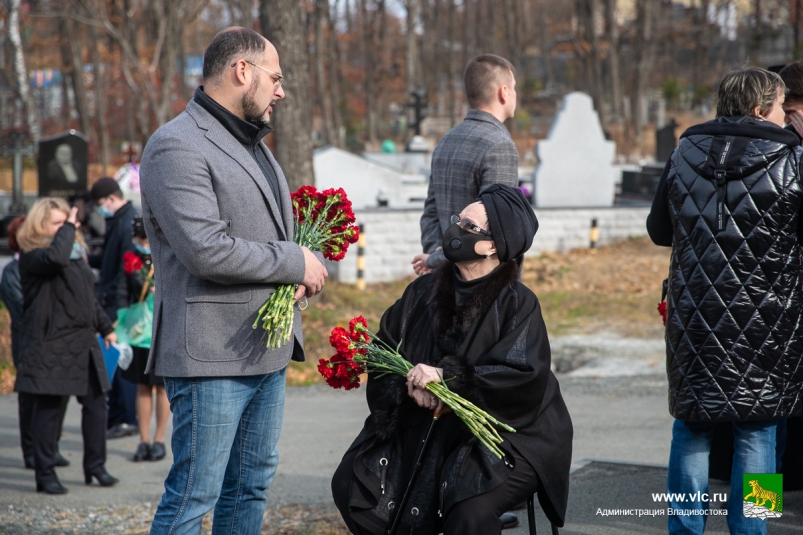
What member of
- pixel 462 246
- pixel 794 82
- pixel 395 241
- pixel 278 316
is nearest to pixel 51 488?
pixel 278 316

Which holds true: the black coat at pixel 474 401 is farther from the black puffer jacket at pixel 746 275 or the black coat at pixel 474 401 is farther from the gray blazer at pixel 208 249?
the black puffer jacket at pixel 746 275

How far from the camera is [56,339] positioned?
564 cm

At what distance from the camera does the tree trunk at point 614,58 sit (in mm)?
38906

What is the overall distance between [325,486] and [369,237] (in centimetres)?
919

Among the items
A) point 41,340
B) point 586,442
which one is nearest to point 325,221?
point 41,340

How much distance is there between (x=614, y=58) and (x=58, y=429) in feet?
121

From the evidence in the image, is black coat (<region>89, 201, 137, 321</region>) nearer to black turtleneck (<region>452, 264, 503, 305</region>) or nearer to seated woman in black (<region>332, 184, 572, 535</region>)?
seated woman in black (<region>332, 184, 572, 535</region>)

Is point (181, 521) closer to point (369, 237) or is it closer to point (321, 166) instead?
point (369, 237)

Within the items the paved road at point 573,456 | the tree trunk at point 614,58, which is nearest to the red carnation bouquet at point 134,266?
the paved road at point 573,456

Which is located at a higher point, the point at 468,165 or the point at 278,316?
the point at 468,165

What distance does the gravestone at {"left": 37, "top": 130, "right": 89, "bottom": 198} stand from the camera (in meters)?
14.9

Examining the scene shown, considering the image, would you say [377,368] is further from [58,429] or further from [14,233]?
[14,233]

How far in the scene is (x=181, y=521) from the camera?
303 cm

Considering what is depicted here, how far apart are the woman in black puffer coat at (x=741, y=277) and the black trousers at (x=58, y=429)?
12.5 ft
